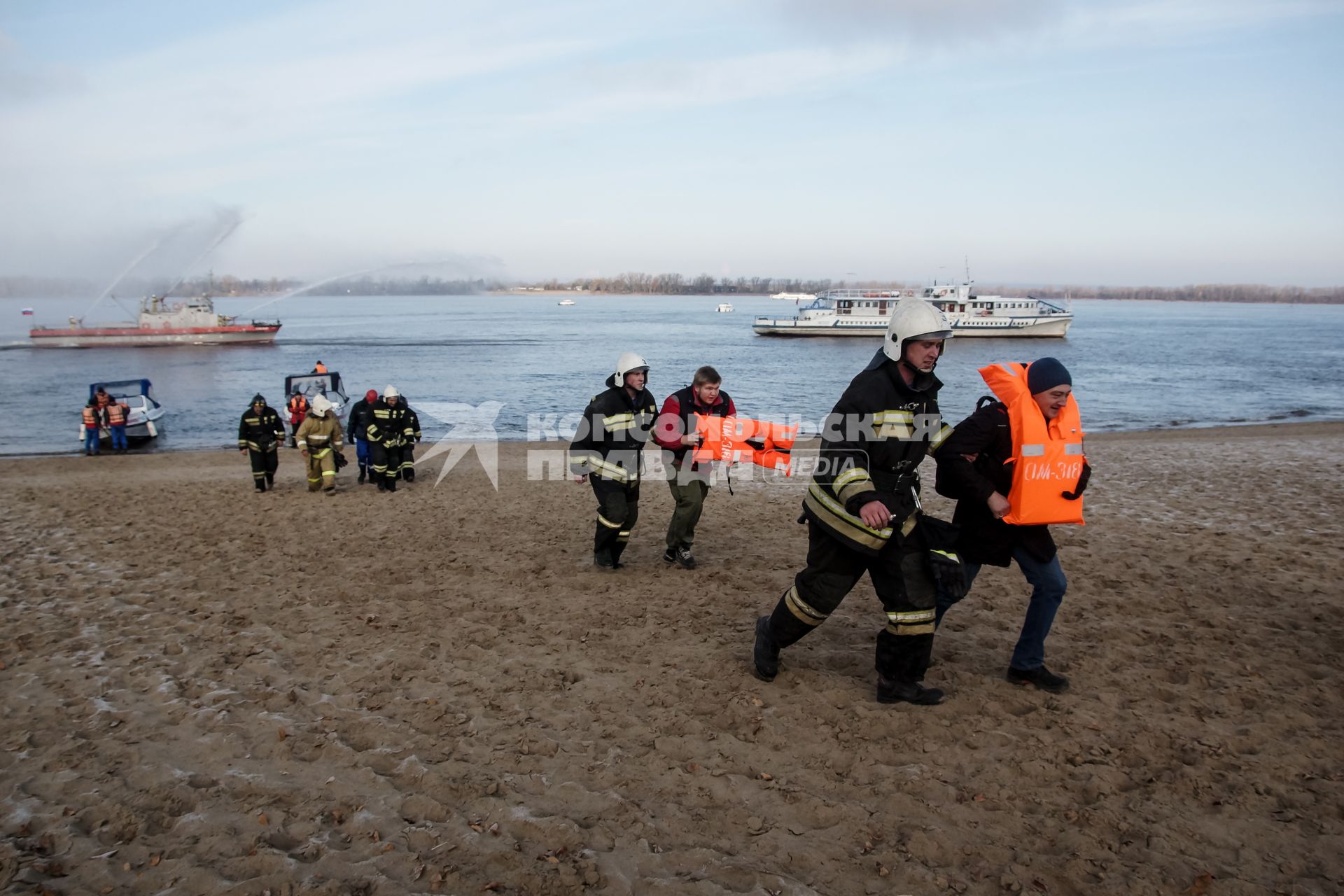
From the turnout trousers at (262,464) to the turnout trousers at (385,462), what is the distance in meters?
1.69

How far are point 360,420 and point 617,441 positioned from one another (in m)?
8.17

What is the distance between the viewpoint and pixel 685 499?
25.0 feet

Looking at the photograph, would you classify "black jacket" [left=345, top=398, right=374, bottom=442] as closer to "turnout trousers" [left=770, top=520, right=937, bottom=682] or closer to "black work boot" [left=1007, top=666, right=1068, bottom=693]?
"turnout trousers" [left=770, top=520, right=937, bottom=682]

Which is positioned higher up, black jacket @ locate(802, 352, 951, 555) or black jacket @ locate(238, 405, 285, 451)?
black jacket @ locate(802, 352, 951, 555)

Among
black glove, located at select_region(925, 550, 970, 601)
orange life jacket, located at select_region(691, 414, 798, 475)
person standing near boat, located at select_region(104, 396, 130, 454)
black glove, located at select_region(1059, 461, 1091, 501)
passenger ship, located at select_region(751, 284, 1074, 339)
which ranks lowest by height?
person standing near boat, located at select_region(104, 396, 130, 454)

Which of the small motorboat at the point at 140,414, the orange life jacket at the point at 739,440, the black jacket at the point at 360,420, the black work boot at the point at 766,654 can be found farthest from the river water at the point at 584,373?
the black work boot at the point at 766,654

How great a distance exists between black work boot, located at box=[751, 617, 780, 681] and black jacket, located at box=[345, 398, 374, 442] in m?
9.95

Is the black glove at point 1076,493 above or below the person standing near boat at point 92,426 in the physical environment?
above

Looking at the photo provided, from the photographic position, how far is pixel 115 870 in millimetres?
3232

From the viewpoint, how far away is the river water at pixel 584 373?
27.6 metres

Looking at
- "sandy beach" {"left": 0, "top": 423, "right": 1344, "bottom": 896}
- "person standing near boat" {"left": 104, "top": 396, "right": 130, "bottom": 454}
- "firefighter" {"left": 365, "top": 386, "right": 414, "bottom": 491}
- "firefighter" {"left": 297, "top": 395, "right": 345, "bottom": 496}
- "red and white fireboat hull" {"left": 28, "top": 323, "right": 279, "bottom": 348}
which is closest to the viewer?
"sandy beach" {"left": 0, "top": 423, "right": 1344, "bottom": 896}

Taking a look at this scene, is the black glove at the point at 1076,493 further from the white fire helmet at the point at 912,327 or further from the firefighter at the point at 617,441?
the firefighter at the point at 617,441

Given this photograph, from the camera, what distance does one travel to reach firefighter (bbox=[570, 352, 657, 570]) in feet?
Answer: 23.4

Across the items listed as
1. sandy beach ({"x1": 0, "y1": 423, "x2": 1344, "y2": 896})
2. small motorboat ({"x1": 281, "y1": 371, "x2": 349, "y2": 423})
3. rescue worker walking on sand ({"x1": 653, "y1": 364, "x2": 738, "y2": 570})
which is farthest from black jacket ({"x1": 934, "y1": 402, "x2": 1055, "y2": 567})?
small motorboat ({"x1": 281, "y1": 371, "x2": 349, "y2": 423})
